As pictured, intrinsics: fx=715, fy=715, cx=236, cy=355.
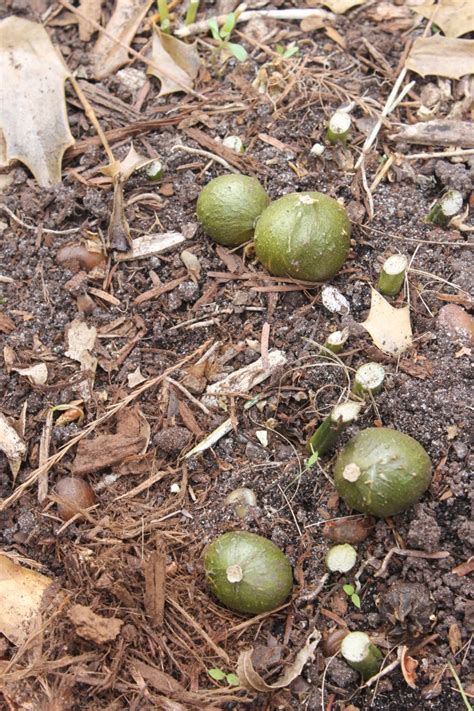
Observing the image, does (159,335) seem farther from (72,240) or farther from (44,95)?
(44,95)

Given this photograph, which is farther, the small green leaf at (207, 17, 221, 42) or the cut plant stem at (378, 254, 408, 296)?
the small green leaf at (207, 17, 221, 42)

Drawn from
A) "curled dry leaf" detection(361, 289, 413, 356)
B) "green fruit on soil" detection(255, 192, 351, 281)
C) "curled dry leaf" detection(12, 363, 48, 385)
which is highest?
"green fruit on soil" detection(255, 192, 351, 281)

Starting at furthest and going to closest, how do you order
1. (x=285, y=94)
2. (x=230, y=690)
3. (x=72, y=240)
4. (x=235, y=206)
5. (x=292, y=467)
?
1. (x=285, y=94)
2. (x=72, y=240)
3. (x=235, y=206)
4. (x=292, y=467)
5. (x=230, y=690)

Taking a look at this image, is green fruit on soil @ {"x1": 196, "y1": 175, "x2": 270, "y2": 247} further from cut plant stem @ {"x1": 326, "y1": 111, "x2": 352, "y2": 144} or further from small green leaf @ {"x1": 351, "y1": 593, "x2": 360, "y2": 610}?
small green leaf @ {"x1": 351, "y1": 593, "x2": 360, "y2": 610}

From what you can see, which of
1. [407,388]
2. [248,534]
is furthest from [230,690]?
[407,388]

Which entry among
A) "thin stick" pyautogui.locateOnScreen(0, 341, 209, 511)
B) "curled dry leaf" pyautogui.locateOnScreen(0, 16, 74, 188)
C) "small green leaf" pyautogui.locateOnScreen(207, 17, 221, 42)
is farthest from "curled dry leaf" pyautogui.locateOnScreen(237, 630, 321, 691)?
"small green leaf" pyautogui.locateOnScreen(207, 17, 221, 42)

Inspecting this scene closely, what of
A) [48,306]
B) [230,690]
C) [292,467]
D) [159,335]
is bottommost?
[230,690]

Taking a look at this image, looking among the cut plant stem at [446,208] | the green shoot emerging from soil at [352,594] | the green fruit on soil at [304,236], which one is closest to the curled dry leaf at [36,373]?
the green fruit on soil at [304,236]

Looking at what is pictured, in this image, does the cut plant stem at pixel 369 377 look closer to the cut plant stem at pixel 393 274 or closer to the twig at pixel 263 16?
the cut plant stem at pixel 393 274
